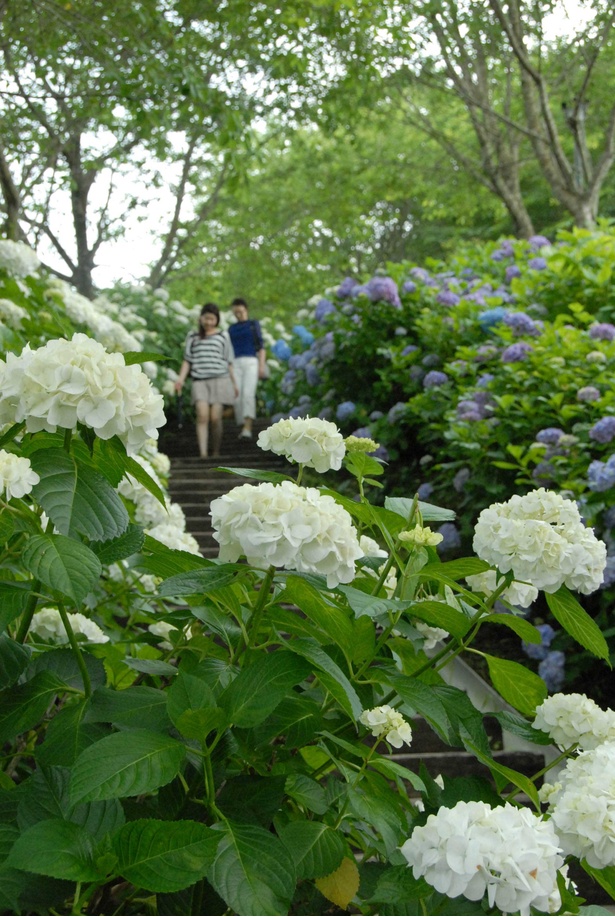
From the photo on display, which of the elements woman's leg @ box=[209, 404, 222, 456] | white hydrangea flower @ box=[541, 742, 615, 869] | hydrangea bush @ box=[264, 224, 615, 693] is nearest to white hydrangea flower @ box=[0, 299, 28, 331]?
hydrangea bush @ box=[264, 224, 615, 693]

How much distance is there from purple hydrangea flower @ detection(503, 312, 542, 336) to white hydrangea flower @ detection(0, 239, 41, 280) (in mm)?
3048

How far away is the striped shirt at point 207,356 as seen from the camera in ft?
33.3

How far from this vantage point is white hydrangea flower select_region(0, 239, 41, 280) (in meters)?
5.02

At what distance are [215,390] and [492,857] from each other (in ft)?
30.4

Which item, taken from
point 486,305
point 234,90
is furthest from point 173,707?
point 234,90

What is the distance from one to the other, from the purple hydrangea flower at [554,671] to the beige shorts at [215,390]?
6372mm

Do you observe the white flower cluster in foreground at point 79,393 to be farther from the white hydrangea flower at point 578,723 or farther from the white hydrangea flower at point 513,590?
the white hydrangea flower at point 578,723

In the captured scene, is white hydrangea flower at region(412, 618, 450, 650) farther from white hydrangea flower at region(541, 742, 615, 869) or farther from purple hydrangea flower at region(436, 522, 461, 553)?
purple hydrangea flower at region(436, 522, 461, 553)

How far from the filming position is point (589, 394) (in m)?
4.91

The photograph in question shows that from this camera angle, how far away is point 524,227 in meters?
14.7

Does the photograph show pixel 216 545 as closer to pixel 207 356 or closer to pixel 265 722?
pixel 207 356

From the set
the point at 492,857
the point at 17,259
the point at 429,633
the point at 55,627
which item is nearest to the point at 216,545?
the point at 17,259

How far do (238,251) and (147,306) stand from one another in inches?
425

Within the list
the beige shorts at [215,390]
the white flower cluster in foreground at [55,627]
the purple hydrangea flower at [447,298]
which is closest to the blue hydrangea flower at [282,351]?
the beige shorts at [215,390]
